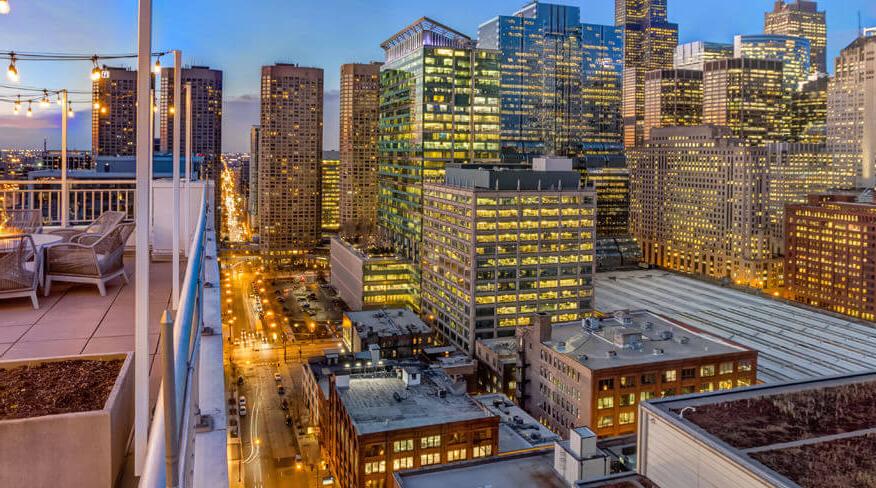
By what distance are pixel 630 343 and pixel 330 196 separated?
110m

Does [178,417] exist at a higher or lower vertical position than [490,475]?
higher

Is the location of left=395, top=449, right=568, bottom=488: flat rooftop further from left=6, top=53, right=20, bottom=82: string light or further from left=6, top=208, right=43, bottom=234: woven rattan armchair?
left=6, top=53, right=20, bottom=82: string light

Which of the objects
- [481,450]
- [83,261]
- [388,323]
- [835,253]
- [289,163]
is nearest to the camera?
[83,261]

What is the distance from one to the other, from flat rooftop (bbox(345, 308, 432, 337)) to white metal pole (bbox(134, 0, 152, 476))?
49415mm

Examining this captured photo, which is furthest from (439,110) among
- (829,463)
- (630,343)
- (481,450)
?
(829,463)

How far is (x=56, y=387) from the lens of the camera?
4.97 m

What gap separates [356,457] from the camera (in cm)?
3130

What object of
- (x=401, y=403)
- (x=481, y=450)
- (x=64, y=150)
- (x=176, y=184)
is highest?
(x=64, y=150)

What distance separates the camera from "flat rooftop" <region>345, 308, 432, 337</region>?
5423cm

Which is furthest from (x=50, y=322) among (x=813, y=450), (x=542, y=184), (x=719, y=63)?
(x=719, y=63)

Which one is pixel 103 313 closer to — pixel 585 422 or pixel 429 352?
pixel 585 422

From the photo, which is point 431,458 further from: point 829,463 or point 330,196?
point 330,196

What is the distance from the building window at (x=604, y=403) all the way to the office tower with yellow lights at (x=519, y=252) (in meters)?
18.2

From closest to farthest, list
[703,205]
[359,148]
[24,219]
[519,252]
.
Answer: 1. [24,219]
2. [519,252]
3. [703,205]
4. [359,148]
